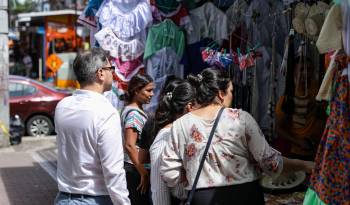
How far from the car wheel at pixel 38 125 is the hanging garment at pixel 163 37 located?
7.79 metres

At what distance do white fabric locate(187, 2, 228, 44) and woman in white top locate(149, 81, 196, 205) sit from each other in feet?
8.23

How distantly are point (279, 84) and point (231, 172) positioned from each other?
111 inches

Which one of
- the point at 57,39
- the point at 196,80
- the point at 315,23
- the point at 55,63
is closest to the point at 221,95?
the point at 196,80

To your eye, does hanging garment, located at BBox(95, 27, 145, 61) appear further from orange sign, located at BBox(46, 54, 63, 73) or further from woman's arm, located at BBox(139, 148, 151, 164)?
orange sign, located at BBox(46, 54, 63, 73)

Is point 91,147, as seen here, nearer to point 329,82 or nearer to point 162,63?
point 329,82

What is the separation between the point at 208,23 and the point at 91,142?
377 cm

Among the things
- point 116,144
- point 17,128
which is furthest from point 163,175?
point 17,128

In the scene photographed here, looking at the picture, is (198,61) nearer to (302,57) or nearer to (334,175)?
(302,57)

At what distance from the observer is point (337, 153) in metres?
3.04

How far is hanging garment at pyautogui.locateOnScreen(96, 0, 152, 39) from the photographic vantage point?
6645 mm

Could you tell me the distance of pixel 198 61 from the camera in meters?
6.89

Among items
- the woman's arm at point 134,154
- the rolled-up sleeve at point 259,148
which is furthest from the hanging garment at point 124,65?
the rolled-up sleeve at point 259,148

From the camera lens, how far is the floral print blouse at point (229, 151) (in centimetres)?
322

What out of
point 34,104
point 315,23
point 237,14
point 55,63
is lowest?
point 34,104
